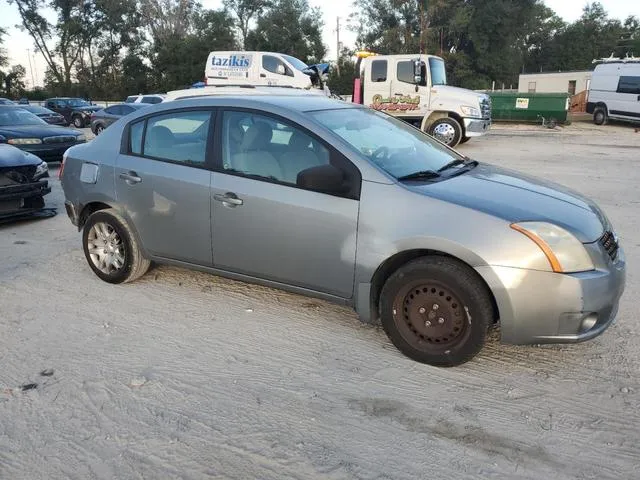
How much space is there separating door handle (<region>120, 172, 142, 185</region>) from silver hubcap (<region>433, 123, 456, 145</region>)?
1323 cm

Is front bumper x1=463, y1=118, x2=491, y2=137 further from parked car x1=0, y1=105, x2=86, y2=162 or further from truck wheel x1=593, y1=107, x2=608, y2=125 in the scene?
truck wheel x1=593, y1=107, x2=608, y2=125

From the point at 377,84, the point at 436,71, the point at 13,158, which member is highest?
the point at 436,71

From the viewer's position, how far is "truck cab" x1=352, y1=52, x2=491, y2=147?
16.6m

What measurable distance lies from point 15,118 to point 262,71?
750 centimetres

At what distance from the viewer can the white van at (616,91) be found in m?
23.2

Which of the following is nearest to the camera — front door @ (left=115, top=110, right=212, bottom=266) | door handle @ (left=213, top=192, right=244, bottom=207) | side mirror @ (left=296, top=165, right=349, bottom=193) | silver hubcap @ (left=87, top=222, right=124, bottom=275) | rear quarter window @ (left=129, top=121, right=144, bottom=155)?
side mirror @ (left=296, top=165, right=349, bottom=193)

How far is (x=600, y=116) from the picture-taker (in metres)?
25.7

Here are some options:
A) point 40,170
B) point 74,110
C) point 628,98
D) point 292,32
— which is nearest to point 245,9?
point 292,32

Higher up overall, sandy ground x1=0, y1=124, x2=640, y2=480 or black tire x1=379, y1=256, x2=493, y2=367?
black tire x1=379, y1=256, x2=493, y2=367

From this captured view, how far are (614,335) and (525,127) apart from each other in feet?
77.2

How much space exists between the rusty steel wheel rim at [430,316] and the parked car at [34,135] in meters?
10.5

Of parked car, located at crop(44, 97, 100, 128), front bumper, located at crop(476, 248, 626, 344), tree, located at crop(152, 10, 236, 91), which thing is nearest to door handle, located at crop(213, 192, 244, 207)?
front bumper, located at crop(476, 248, 626, 344)

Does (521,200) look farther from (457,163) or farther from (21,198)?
(21,198)

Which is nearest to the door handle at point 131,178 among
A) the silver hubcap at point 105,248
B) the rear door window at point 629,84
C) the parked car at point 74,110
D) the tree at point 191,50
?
the silver hubcap at point 105,248
